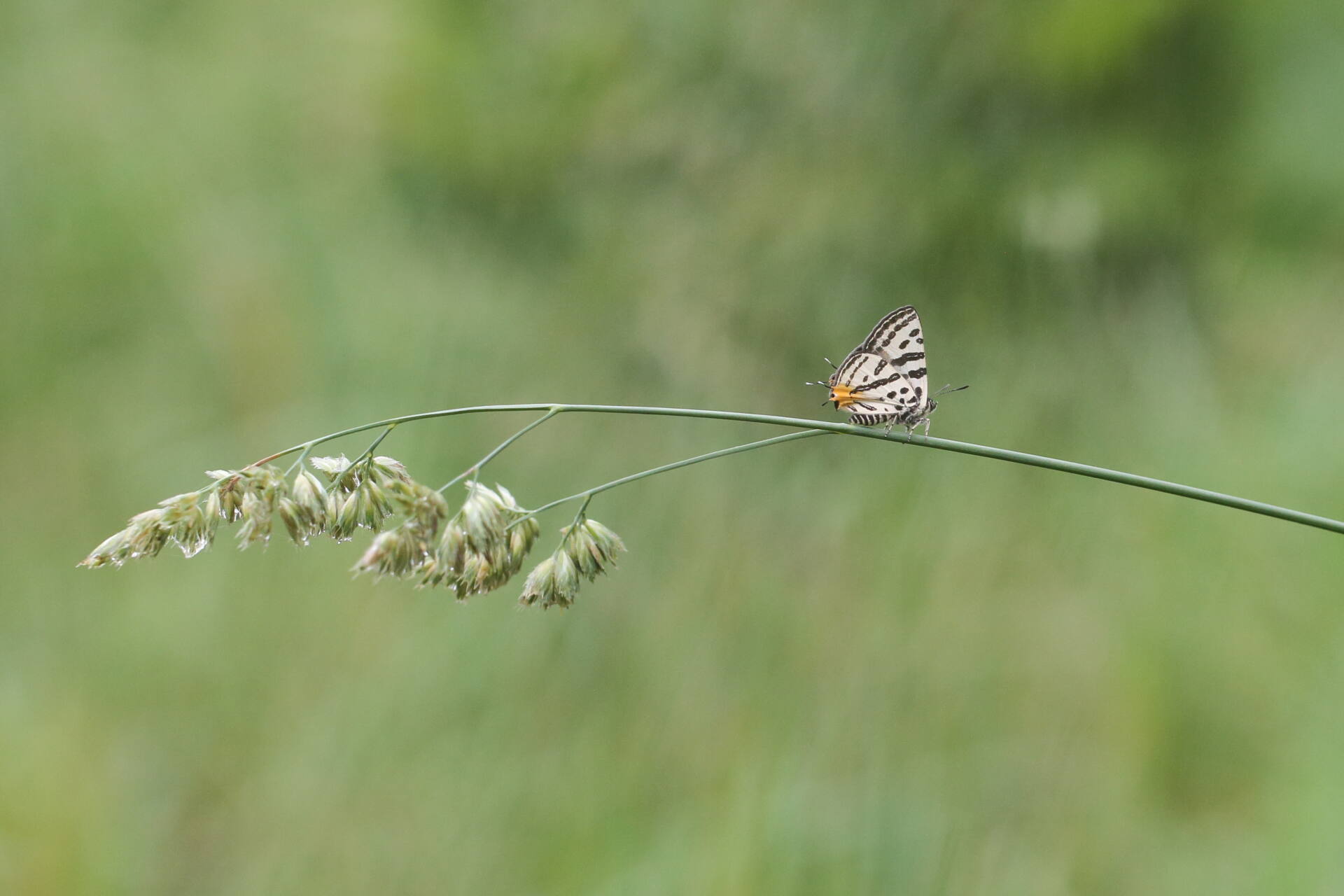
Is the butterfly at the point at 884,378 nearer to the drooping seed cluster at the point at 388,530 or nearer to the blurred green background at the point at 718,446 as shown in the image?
the drooping seed cluster at the point at 388,530

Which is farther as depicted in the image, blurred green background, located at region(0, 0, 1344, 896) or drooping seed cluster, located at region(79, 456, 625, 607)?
blurred green background, located at region(0, 0, 1344, 896)

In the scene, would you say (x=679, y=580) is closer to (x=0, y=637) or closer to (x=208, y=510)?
(x=208, y=510)

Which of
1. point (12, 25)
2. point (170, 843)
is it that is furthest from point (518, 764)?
point (12, 25)

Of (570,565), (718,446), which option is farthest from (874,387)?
(718,446)

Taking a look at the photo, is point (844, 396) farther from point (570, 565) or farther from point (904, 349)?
point (570, 565)

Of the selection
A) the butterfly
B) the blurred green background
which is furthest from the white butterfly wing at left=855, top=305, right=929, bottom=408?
the blurred green background

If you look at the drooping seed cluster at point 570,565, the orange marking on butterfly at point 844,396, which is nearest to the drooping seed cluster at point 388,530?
the drooping seed cluster at point 570,565

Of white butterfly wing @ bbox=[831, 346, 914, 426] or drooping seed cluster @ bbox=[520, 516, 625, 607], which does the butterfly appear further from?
drooping seed cluster @ bbox=[520, 516, 625, 607]
